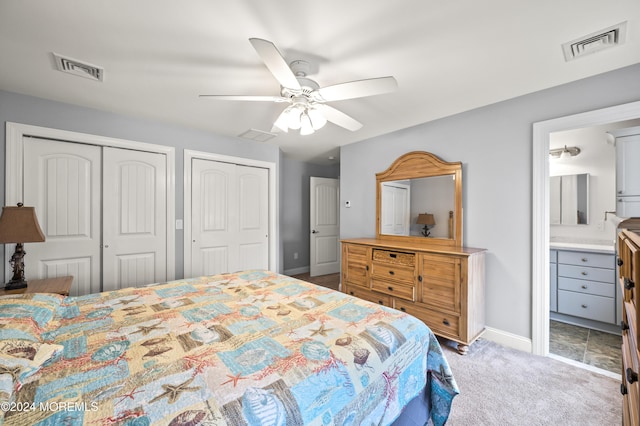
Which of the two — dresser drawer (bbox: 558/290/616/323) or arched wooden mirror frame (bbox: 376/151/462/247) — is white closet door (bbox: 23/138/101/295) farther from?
dresser drawer (bbox: 558/290/616/323)

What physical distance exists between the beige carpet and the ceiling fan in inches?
82.3

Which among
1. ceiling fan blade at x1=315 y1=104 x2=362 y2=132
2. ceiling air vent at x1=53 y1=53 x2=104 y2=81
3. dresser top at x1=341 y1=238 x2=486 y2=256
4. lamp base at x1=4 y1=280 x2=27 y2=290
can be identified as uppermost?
ceiling air vent at x1=53 y1=53 x2=104 y2=81

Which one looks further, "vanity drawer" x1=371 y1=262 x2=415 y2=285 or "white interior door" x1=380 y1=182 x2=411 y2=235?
"white interior door" x1=380 y1=182 x2=411 y2=235

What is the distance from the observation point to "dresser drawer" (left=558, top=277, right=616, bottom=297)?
8.65 feet

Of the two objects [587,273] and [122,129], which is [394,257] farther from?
[122,129]

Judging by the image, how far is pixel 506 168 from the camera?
2490 millimetres

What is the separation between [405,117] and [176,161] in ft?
9.12

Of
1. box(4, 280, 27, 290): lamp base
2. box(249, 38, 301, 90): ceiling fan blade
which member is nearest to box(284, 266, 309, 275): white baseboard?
box(4, 280, 27, 290): lamp base

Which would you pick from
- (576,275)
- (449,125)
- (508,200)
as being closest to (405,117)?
(449,125)

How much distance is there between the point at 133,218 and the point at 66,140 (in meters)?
0.95

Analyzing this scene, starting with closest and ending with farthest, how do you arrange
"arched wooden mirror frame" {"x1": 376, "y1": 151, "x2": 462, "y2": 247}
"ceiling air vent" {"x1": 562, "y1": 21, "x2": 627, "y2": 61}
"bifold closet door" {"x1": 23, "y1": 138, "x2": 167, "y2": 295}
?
1. "ceiling air vent" {"x1": 562, "y1": 21, "x2": 627, "y2": 61}
2. "bifold closet door" {"x1": 23, "y1": 138, "x2": 167, "y2": 295}
3. "arched wooden mirror frame" {"x1": 376, "y1": 151, "x2": 462, "y2": 247}

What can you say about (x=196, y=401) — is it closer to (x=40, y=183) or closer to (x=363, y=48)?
(x=363, y=48)

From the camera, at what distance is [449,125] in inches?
112

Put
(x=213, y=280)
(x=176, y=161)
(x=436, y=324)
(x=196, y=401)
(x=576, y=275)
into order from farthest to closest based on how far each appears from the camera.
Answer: (x=176, y=161) < (x=576, y=275) < (x=436, y=324) < (x=213, y=280) < (x=196, y=401)
